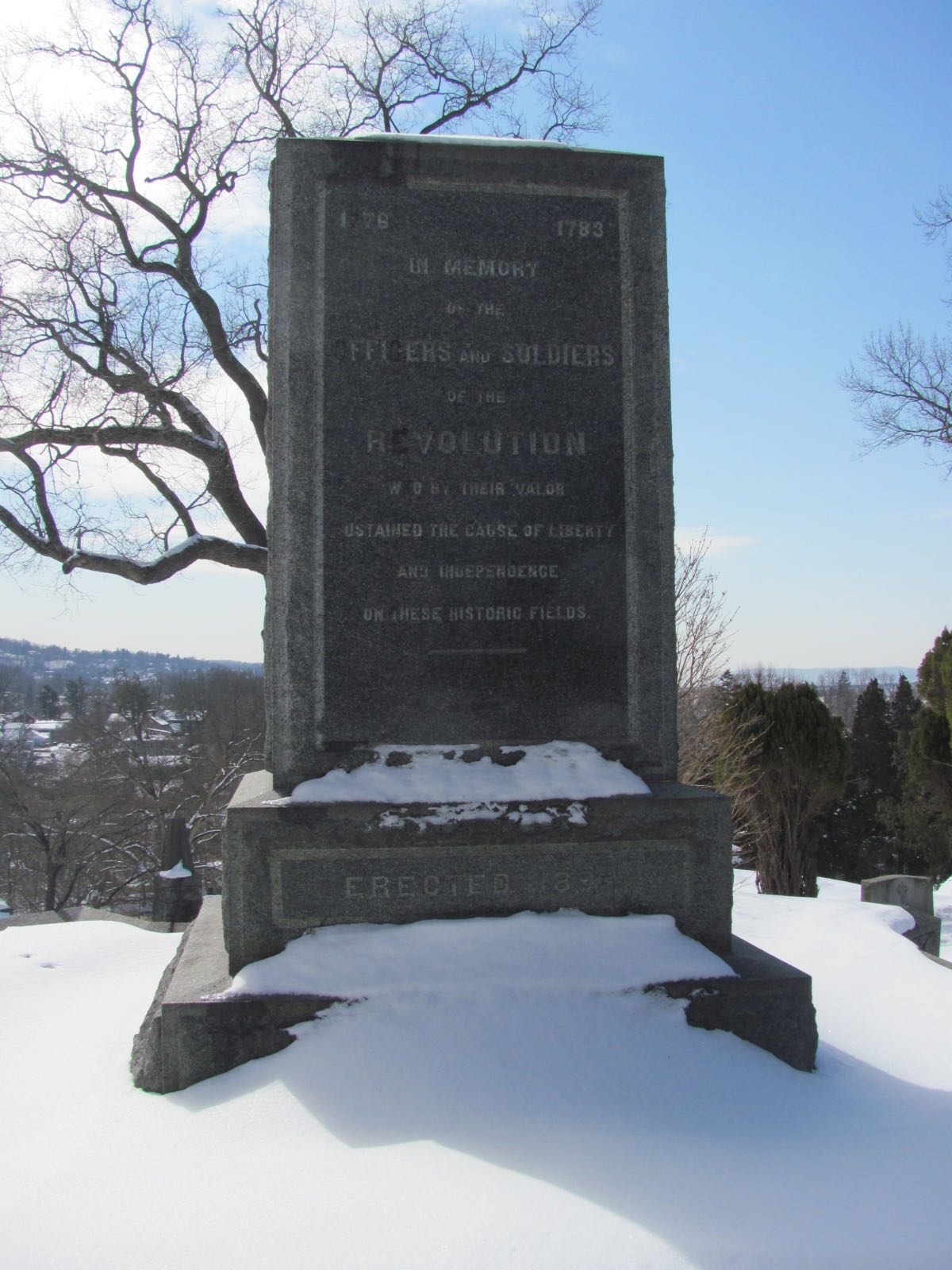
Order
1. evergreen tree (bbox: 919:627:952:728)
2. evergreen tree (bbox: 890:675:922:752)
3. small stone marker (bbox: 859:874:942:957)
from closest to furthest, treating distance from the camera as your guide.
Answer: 1. small stone marker (bbox: 859:874:942:957)
2. evergreen tree (bbox: 919:627:952:728)
3. evergreen tree (bbox: 890:675:922:752)

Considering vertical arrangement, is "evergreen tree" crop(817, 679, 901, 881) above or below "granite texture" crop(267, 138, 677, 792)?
below

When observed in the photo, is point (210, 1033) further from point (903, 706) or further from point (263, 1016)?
point (903, 706)

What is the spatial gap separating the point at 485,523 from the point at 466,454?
27 centimetres

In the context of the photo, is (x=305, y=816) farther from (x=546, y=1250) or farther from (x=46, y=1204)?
(x=546, y=1250)

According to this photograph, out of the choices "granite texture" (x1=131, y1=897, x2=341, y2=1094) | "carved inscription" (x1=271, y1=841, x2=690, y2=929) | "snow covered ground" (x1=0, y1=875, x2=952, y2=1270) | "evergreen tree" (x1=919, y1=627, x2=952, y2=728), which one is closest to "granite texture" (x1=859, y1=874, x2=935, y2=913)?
"snow covered ground" (x1=0, y1=875, x2=952, y2=1270)

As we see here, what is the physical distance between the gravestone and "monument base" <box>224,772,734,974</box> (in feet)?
0.04

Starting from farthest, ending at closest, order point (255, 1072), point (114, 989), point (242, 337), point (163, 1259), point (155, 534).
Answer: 1. point (242, 337)
2. point (155, 534)
3. point (114, 989)
4. point (255, 1072)
5. point (163, 1259)

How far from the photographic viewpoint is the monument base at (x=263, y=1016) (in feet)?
9.57

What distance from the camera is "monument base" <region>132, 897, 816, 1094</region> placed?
2918mm

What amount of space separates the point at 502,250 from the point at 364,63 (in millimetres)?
16736

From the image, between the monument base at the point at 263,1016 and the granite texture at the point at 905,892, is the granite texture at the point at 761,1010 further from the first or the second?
the granite texture at the point at 905,892

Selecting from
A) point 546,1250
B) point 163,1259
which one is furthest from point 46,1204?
point 546,1250

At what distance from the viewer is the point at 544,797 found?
3.41 metres

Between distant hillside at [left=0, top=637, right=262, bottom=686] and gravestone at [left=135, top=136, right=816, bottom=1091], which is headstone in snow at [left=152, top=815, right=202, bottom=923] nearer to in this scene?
gravestone at [left=135, top=136, right=816, bottom=1091]
